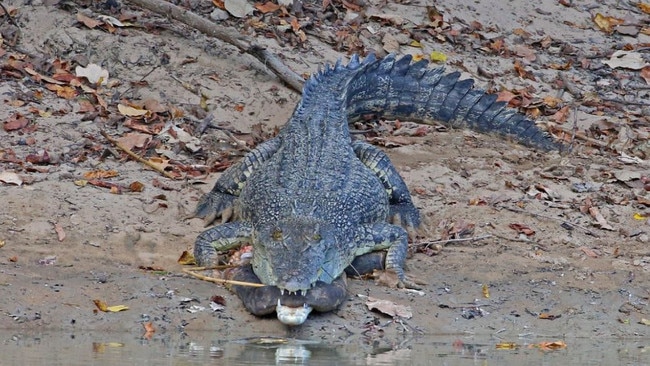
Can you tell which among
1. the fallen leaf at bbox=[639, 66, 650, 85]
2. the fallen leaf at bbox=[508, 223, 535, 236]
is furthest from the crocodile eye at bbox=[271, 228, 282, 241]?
the fallen leaf at bbox=[639, 66, 650, 85]

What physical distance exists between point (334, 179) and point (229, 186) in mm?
892

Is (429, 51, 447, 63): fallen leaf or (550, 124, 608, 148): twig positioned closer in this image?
(550, 124, 608, 148): twig

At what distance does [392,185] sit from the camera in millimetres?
8594

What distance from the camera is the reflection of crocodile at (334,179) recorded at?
7004 millimetres

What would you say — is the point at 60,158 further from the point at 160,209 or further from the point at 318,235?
the point at 318,235

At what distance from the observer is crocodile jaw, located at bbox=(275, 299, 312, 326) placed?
6504 mm

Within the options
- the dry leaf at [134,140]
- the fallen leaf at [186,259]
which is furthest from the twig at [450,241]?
the dry leaf at [134,140]

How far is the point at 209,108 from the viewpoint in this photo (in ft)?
32.5

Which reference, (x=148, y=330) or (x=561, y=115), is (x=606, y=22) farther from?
(x=148, y=330)

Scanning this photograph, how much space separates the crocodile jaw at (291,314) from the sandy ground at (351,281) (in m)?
0.17

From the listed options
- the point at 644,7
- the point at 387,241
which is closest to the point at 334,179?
the point at 387,241

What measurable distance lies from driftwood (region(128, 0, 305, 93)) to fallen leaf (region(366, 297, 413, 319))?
3346 millimetres

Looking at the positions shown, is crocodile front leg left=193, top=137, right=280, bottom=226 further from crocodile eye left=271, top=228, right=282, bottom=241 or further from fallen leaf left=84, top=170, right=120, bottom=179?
crocodile eye left=271, top=228, right=282, bottom=241

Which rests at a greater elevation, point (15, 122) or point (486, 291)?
point (15, 122)
